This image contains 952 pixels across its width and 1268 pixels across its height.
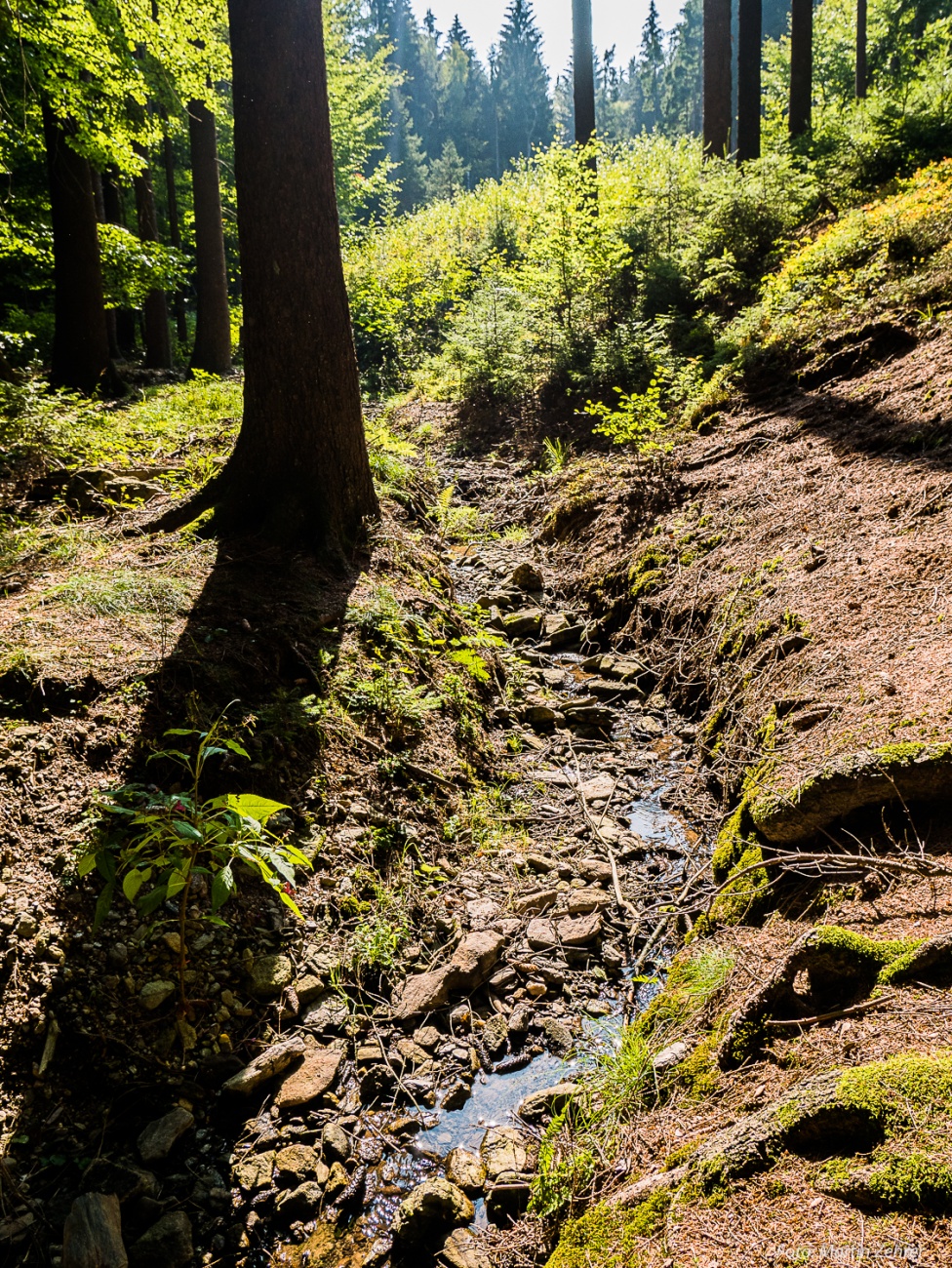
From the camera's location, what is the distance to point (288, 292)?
5.24 meters

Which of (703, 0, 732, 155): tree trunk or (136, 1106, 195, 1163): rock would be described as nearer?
(136, 1106, 195, 1163): rock

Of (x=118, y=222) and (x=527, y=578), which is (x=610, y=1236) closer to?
(x=527, y=578)

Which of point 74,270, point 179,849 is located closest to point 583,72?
point 74,270

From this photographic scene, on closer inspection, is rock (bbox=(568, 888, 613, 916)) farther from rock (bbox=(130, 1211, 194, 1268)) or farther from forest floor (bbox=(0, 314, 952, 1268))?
rock (bbox=(130, 1211, 194, 1268))

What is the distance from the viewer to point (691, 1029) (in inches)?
105

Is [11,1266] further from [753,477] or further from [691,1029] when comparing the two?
[753,477]

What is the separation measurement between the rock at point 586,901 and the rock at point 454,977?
0.42 meters

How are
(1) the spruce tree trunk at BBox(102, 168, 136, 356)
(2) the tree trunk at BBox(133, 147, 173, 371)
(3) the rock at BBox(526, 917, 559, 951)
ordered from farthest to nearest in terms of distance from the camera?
1. (1) the spruce tree trunk at BBox(102, 168, 136, 356)
2. (2) the tree trunk at BBox(133, 147, 173, 371)
3. (3) the rock at BBox(526, 917, 559, 951)

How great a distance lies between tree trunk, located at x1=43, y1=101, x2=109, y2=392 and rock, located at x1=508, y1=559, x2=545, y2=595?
668cm

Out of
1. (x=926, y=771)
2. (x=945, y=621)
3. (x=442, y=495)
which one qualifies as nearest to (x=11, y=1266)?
(x=926, y=771)

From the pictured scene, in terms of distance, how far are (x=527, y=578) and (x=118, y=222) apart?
15.2 m

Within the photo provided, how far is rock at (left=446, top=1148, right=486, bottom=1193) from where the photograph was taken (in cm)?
249

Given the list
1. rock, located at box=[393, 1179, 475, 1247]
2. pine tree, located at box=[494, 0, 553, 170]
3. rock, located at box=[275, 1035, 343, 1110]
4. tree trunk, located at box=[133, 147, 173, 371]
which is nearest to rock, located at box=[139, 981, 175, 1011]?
rock, located at box=[275, 1035, 343, 1110]

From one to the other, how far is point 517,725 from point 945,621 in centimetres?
274
